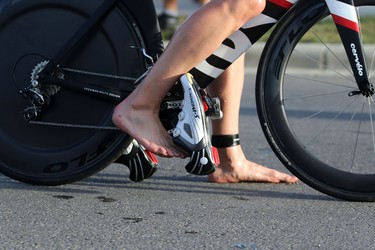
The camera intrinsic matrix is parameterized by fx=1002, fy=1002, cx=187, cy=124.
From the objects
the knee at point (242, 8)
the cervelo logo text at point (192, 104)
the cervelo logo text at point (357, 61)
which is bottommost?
the cervelo logo text at point (192, 104)

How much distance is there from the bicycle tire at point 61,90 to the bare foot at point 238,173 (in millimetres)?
568

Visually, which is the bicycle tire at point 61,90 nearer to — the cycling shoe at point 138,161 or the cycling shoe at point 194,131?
the cycling shoe at point 138,161

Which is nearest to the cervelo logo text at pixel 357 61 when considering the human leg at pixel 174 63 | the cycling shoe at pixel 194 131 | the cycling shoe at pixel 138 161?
the human leg at pixel 174 63

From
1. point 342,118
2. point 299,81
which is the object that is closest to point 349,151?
point 342,118

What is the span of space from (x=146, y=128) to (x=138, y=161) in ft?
1.15

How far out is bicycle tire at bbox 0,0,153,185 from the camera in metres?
4.19

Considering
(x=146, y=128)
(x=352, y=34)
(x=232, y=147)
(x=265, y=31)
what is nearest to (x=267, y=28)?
(x=265, y=31)

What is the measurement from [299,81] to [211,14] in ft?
13.4

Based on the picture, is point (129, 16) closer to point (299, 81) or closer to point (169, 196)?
point (169, 196)

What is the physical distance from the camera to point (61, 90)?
4.23 meters

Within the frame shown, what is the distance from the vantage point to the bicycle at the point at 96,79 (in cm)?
401

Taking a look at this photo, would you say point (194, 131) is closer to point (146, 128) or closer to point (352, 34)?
point (146, 128)

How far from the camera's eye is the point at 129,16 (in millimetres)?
4168

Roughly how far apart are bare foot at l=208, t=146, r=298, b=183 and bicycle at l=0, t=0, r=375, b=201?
1.46 feet
